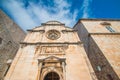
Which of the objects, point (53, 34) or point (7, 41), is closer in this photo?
point (53, 34)

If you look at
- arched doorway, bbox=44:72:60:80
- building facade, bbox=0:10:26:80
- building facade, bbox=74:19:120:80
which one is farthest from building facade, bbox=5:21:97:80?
building facade, bbox=0:10:26:80

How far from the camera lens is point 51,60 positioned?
9047 mm

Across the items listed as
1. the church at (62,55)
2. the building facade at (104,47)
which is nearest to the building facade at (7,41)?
the church at (62,55)

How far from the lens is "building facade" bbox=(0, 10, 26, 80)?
11562 millimetres

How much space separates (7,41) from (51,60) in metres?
7.67

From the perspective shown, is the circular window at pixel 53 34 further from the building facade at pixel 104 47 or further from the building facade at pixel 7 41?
the building facade at pixel 7 41

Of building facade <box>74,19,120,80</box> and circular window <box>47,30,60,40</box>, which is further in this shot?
circular window <box>47,30,60,40</box>

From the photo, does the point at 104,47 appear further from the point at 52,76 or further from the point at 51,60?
the point at 52,76

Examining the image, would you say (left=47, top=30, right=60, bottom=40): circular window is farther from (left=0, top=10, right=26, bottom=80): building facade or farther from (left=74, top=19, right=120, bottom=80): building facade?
(left=0, top=10, right=26, bottom=80): building facade

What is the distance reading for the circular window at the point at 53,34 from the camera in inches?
470

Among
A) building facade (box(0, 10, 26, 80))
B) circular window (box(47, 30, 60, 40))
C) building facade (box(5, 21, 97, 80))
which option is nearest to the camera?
building facade (box(5, 21, 97, 80))

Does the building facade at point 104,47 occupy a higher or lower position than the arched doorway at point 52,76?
higher

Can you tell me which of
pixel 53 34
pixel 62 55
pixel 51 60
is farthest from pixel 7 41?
pixel 62 55

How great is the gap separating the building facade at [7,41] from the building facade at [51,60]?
3.38 meters
